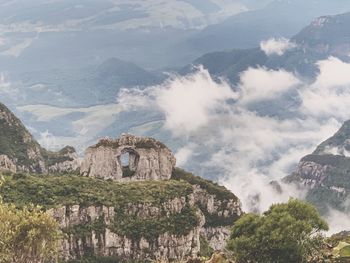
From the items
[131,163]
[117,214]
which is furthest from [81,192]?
[131,163]

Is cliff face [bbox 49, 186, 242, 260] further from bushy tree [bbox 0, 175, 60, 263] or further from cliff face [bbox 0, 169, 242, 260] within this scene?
bushy tree [bbox 0, 175, 60, 263]

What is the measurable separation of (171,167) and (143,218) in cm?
5301

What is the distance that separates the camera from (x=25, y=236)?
64750mm

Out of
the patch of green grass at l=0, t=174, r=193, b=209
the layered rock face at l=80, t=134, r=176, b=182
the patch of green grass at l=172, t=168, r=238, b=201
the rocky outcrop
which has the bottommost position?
the rocky outcrop

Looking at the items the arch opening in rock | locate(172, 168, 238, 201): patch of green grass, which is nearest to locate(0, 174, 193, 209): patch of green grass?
locate(172, 168, 238, 201): patch of green grass

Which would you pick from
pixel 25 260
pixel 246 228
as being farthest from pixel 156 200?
pixel 25 260

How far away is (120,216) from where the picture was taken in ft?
411

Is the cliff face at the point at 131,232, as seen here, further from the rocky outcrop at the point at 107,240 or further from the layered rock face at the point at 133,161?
the layered rock face at the point at 133,161

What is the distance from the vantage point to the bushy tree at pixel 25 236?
63.1 meters

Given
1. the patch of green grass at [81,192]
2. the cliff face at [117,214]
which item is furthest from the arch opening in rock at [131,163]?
the patch of green grass at [81,192]

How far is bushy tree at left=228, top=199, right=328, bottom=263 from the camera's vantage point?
7225cm

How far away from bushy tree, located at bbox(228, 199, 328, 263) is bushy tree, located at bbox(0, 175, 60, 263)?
2168 cm

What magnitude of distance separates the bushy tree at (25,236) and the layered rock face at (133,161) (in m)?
104

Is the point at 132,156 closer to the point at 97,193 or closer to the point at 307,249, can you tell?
the point at 97,193
